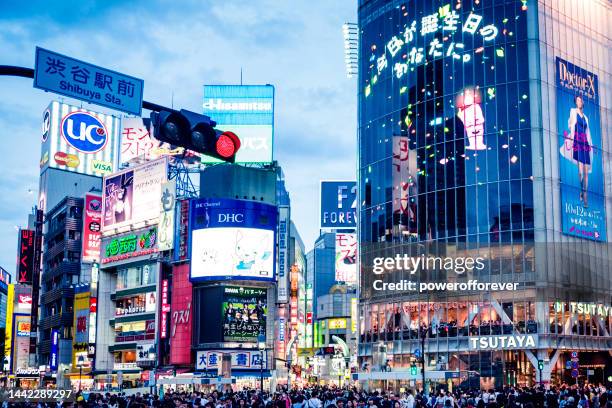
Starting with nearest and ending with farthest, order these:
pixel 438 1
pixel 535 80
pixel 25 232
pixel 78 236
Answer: pixel 535 80 → pixel 438 1 → pixel 78 236 → pixel 25 232

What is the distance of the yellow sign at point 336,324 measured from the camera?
475 feet

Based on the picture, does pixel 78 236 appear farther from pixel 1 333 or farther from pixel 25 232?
pixel 1 333

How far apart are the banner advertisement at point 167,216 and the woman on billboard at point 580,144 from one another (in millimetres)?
40057

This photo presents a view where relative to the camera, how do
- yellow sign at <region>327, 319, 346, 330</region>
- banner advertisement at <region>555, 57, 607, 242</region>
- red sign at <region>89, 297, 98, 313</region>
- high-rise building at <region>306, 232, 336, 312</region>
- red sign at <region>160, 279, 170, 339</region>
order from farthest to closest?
high-rise building at <region>306, 232, 336, 312</region> < yellow sign at <region>327, 319, 346, 330</region> < red sign at <region>89, 297, 98, 313</region> < red sign at <region>160, 279, 170, 339</region> < banner advertisement at <region>555, 57, 607, 242</region>

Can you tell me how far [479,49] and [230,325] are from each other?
119 feet

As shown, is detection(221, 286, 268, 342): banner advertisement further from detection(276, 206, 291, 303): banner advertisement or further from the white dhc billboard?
detection(276, 206, 291, 303): banner advertisement

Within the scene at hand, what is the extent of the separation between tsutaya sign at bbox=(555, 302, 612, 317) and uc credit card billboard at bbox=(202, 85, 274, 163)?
4421cm

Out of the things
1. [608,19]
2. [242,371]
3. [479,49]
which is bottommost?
[242,371]

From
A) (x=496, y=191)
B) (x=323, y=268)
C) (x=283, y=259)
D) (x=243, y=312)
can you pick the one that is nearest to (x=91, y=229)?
(x=283, y=259)

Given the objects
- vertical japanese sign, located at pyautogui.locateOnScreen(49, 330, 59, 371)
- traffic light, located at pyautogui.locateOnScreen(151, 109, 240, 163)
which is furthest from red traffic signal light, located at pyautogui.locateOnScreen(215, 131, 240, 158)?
vertical japanese sign, located at pyautogui.locateOnScreen(49, 330, 59, 371)

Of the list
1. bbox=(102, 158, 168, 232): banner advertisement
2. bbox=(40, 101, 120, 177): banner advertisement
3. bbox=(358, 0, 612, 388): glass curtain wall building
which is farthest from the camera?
bbox=(40, 101, 120, 177): banner advertisement

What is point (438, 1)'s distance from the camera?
246ft

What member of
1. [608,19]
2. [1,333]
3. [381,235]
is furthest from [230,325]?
[1,333]

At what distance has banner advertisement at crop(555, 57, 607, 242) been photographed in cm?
7062
